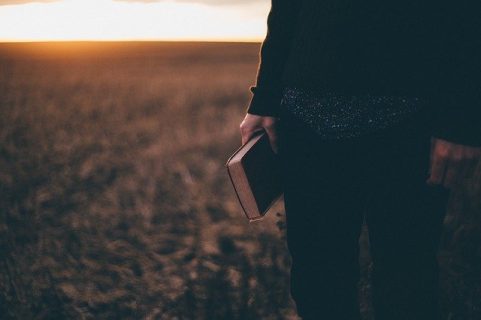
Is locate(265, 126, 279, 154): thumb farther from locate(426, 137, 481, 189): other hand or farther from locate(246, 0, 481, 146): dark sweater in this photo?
locate(426, 137, 481, 189): other hand

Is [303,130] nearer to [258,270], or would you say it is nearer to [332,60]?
[332,60]

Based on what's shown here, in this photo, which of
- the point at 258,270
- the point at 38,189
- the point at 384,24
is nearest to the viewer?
the point at 384,24

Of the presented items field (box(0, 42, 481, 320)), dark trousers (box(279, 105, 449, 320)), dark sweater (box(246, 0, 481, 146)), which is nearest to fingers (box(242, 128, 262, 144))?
dark trousers (box(279, 105, 449, 320))

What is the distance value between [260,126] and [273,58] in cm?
20

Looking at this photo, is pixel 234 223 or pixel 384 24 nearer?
pixel 384 24

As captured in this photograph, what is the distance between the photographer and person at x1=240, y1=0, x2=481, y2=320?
77cm

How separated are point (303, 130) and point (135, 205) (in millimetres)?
2600

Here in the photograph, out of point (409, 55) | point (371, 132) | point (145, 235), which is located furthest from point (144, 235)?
point (409, 55)

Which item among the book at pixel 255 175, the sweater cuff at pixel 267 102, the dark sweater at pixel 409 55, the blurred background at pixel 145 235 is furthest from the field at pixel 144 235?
the dark sweater at pixel 409 55

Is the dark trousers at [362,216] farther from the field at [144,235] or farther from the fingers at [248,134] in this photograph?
the field at [144,235]

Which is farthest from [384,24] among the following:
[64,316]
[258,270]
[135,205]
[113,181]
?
[113,181]

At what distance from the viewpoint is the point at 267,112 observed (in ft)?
3.52

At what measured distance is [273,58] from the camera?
105 centimetres

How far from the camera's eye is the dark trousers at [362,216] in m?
0.86
